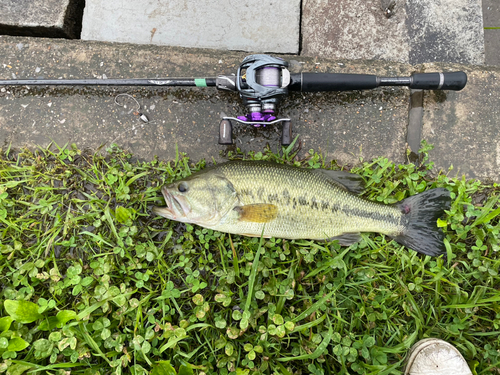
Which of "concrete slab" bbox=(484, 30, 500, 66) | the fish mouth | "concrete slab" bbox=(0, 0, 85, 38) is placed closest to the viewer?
the fish mouth

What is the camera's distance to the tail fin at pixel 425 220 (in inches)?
110

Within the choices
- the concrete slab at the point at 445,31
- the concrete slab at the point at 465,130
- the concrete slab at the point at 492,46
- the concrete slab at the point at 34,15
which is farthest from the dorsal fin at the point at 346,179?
the concrete slab at the point at 34,15

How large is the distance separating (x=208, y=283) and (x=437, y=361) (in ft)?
7.30

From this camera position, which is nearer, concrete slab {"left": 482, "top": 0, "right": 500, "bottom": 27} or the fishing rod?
the fishing rod

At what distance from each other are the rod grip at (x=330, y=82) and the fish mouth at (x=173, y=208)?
4.99 ft

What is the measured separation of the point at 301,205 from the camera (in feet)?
8.66

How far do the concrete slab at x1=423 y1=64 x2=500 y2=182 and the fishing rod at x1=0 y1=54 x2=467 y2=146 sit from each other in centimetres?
38

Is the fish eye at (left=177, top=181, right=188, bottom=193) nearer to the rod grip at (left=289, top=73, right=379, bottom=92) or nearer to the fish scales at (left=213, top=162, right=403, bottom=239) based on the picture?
the fish scales at (left=213, top=162, right=403, bottom=239)

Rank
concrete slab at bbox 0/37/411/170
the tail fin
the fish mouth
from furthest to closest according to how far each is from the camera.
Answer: concrete slab at bbox 0/37/411/170, the tail fin, the fish mouth

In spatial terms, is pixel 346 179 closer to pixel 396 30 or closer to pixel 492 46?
pixel 396 30

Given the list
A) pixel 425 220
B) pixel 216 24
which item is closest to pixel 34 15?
pixel 216 24

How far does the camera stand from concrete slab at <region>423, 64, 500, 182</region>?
307cm

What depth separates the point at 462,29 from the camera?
3359mm

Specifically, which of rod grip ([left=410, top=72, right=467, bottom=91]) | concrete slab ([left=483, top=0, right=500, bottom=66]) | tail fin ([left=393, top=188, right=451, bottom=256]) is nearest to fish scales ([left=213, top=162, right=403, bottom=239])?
tail fin ([left=393, top=188, right=451, bottom=256])
